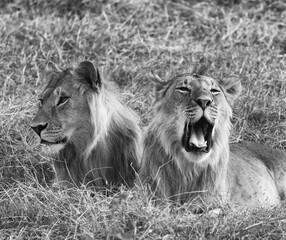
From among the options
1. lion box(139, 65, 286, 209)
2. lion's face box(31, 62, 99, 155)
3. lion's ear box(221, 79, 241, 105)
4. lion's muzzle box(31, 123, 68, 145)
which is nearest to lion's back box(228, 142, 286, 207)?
lion box(139, 65, 286, 209)

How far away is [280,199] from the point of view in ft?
21.8

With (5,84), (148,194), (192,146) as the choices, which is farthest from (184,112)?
(5,84)

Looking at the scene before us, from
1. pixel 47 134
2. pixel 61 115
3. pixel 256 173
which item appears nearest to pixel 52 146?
pixel 47 134

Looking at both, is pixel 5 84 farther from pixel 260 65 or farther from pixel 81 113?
pixel 260 65

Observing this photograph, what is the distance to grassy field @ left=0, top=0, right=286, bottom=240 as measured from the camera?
17.1 ft

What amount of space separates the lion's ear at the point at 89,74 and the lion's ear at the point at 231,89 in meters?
0.99

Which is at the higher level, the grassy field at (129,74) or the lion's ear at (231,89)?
the lion's ear at (231,89)

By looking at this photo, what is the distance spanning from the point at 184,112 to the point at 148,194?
684 mm

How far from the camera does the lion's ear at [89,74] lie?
20.3ft

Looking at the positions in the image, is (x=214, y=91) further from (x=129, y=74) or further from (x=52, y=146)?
(x=129, y=74)

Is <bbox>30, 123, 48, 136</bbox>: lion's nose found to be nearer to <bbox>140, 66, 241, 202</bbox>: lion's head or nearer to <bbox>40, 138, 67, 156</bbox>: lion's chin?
<bbox>40, 138, 67, 156</bbox>: lion's chin

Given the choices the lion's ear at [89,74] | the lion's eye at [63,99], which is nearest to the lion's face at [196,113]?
the lion's ear at [89,74]

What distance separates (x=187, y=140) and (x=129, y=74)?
2.94 metres

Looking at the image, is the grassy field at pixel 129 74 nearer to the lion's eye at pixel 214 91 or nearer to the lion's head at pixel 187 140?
the lion's head at pixel 187 140
